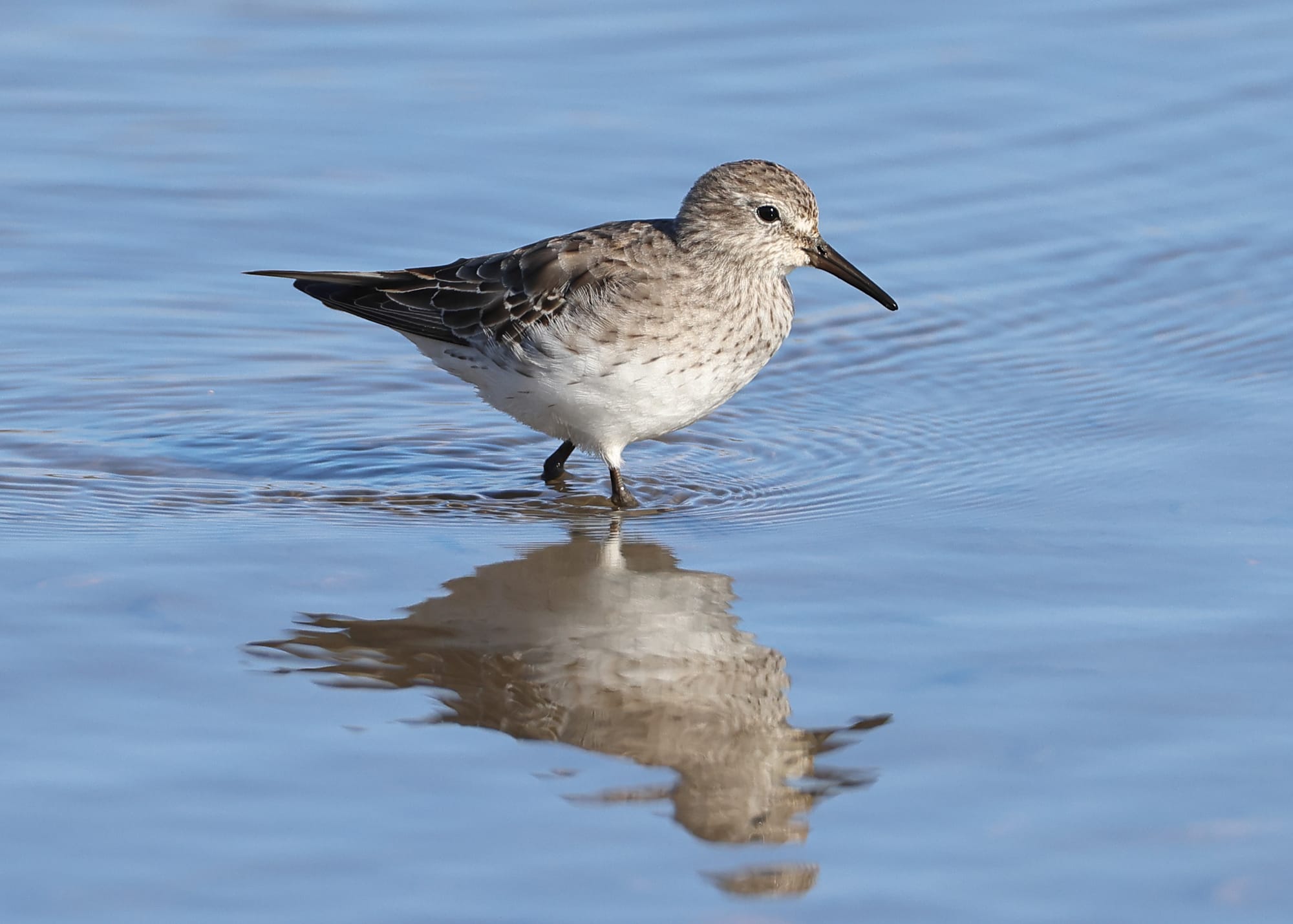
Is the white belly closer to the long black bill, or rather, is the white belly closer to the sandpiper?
the sandpiper

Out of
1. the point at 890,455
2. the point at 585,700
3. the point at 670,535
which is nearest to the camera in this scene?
the point at 585,700

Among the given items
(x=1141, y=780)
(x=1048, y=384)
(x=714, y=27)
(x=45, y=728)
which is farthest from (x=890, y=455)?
Result: (x=714, y=27)

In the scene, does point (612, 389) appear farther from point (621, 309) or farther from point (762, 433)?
point (762, 433)

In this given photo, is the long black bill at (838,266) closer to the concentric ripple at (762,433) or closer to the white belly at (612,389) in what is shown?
the white belly at (612,389)

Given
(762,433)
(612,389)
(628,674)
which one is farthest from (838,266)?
(628,674)

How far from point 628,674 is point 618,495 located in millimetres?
2009

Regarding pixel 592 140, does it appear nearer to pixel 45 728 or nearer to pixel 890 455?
pixel 890 455

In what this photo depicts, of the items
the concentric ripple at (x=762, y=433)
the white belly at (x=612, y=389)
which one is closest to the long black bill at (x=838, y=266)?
the white belly at (x=612, y=389)

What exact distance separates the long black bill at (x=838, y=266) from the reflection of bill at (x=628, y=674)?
186cm

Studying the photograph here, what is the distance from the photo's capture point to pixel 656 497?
302 inches

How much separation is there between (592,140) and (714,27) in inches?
78.3

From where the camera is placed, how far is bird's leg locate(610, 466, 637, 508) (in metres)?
7.58

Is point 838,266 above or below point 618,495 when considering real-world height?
above

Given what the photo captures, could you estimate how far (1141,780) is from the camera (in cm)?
486
